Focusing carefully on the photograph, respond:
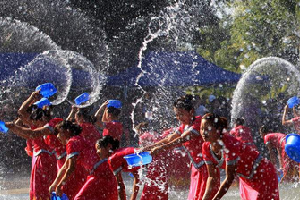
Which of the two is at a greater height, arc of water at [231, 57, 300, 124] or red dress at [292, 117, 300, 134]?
arc of water at [231, 57, 300, 124]

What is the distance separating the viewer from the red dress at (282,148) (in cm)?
966

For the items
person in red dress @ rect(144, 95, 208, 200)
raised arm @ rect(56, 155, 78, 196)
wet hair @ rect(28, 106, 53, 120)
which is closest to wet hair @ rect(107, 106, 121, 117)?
Result: wet hair @ rect(28, 106, 53, 120)

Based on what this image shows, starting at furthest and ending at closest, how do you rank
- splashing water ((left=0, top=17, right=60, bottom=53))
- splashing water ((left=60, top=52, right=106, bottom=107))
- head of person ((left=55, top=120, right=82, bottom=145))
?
splashing water ((left=0, top=17, right=60, bottom=53)) < splashing water ((left=60, top=52, right=106, bottom=107)) < head of person ((left=55, top=120, right=82, bottom=145))

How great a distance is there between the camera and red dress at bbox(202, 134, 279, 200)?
4.95 metres

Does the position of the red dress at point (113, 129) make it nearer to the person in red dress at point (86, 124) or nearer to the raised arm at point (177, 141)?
the person in red dress at point (86, 124)

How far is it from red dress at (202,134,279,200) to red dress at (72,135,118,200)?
129 centimetres

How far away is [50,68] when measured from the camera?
15883 millimetres

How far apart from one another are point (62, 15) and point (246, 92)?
766 centimetres

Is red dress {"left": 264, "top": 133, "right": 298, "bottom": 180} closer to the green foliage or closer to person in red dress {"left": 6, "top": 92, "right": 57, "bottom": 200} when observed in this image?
person in red dress {"left": 6, "top": 92, "right": 57, "bottom": 200}

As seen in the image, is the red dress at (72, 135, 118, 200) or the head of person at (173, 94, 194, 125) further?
the head of person at (173, 94, 194, 125)

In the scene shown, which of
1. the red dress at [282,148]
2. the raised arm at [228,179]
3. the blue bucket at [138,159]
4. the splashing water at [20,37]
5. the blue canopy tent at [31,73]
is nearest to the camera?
the raised arm at [228,179]

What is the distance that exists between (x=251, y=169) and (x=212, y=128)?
0.48 meters

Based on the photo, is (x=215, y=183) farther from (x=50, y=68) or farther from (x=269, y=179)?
(x=50, y=68)

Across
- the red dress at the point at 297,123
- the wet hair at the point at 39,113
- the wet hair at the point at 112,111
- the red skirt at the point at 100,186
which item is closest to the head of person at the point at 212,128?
the red skirt at the point at 100,186
